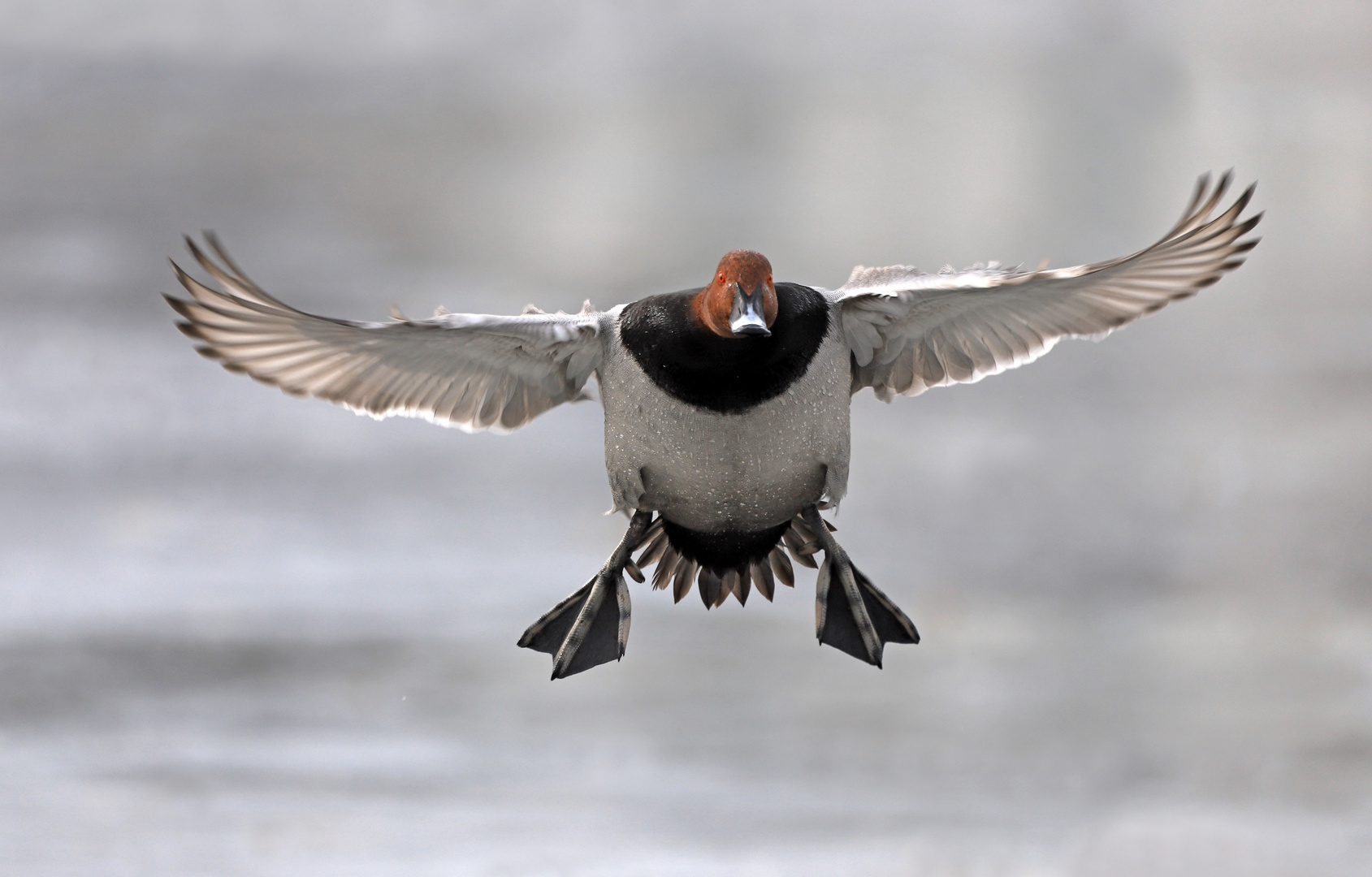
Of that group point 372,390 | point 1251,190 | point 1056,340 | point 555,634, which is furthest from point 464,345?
point 1251,190

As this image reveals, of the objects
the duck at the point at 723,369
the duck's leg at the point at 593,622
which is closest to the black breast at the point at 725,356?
the duck at the point at 723,369

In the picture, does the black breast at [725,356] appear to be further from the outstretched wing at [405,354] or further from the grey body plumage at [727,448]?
the outstretched wing at [405,354]

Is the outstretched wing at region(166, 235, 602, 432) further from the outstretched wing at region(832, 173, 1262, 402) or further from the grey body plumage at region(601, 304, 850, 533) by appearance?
the outstretched wing at region(832, 173, 1262, 402)

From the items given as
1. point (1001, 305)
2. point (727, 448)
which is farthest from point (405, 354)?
point (1001, 305)

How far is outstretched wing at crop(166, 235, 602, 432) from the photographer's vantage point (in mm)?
5000

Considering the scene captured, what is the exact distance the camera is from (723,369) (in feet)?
15.5

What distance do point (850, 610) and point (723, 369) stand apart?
4.43ft

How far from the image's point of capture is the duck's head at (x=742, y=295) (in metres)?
4.46

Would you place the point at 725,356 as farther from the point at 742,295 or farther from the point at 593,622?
the point at 593,622

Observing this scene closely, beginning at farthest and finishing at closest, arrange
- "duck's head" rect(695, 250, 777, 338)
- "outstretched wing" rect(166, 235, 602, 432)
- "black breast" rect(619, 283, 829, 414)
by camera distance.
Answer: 1. "outstretched wing" rect(166, 235, 602, 432)
2. "black breast" rect(619, 283, 829, 414)
3. "duck's head" rect(695, 250, 777, 338)

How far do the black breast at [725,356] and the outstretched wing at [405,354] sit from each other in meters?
0.54

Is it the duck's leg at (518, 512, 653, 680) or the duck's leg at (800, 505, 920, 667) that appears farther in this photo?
the duck's leg at (800, 505, 920, 667)

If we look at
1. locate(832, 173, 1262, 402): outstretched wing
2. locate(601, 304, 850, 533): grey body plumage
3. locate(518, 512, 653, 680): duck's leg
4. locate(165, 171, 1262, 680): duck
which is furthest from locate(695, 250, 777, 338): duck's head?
locate(518, 512, 653, 680): duck's leg

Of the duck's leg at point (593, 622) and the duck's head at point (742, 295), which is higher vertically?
the duck's head at point (742, 295)
